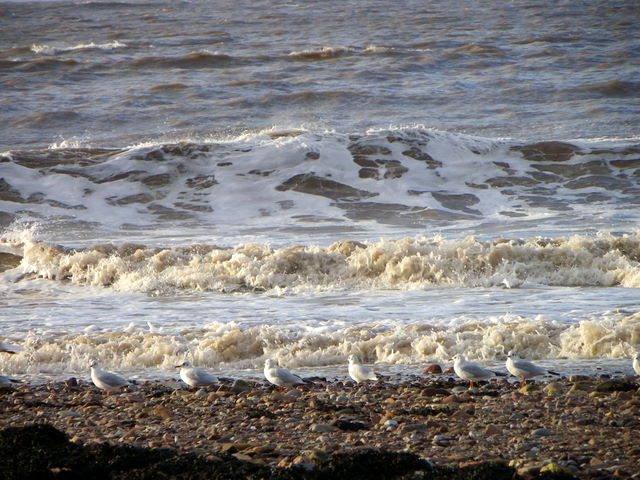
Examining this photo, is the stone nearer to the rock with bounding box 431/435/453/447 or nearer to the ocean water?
the rock with bounding box 431/435/453/447

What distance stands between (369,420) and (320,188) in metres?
9.74

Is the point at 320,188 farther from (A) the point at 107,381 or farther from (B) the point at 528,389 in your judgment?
(B) the point at 528,389

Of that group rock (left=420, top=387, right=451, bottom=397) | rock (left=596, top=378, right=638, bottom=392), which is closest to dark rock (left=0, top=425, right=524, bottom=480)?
rock (left=420, top=387, right=451, bottom=397)

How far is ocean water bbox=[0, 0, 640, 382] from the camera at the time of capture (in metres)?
6.73

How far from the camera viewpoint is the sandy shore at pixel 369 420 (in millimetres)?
3850

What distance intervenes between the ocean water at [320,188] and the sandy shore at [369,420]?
664mm

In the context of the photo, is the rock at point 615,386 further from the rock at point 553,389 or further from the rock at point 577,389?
the rock at point 553,389

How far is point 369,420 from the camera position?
453 centimetres

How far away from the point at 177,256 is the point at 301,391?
4.95 metres

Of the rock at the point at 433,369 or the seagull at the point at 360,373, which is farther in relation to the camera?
the rock at the point at 433,369

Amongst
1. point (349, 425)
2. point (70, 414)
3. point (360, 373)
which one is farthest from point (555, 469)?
point (70, 414)

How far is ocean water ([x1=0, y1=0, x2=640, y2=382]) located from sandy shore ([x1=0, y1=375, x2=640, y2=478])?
0.66m

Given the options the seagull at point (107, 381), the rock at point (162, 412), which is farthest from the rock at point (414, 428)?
the seagull at point (107, 381)

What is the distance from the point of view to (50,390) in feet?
18.2
